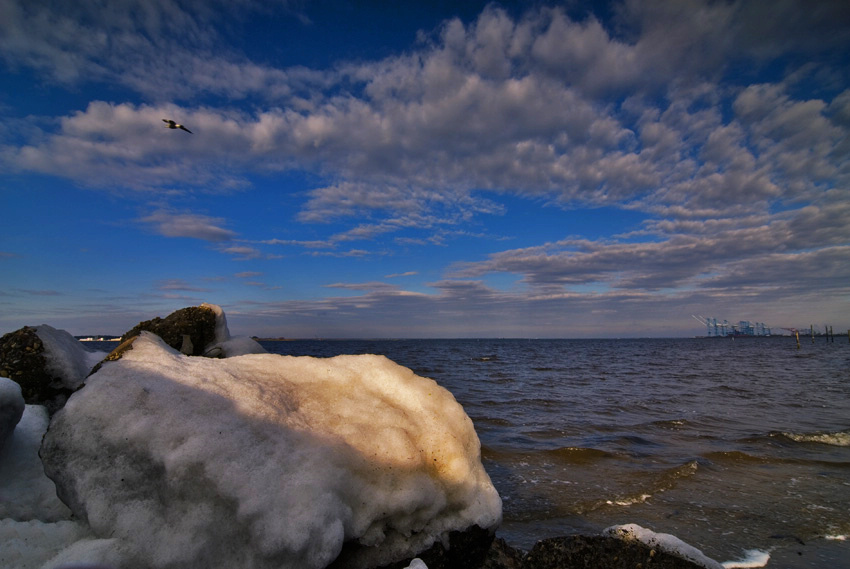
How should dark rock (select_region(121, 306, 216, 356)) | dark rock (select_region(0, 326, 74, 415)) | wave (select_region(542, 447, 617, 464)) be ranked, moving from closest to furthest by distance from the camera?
dark rock (select_region(0, 326, 74, 415)) → dark rock (select_region(121, 306, 216, 356)) → wave (select_region(542, 447, 617, 464))

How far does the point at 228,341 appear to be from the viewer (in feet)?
Result: 28.5

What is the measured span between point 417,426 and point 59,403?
13.6 ft

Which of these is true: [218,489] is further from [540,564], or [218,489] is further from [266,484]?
[540,564]

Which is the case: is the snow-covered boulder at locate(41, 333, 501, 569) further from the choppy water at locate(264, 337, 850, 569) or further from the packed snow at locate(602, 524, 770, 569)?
the choppy water at locate(264, 337, 850, 569)

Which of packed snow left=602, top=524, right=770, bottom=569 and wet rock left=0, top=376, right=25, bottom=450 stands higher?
wet rock left=0, top=376, right=25, bottom=450

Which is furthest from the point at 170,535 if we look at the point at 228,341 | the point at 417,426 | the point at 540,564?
the point at 228,341

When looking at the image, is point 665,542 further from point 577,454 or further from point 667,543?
point 577,454

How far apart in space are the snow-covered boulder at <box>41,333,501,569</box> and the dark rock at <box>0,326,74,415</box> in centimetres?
199

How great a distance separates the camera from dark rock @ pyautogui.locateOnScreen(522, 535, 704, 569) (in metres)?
3.30

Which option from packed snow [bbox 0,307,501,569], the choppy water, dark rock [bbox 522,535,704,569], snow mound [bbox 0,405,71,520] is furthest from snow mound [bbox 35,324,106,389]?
the choppy water

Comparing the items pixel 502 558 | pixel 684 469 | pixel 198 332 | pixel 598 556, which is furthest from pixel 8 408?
pixel 684 469

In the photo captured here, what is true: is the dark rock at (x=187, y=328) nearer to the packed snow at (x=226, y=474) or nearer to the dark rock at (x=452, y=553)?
the packed snow at (x=226, y=474)

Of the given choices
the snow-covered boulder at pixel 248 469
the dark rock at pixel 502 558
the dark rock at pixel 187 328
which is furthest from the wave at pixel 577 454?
the dark rock at pixel 187 328

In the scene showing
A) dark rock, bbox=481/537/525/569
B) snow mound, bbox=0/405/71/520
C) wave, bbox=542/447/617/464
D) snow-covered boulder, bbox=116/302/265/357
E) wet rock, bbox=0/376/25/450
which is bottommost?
wave, bbox=542/447/617/464
